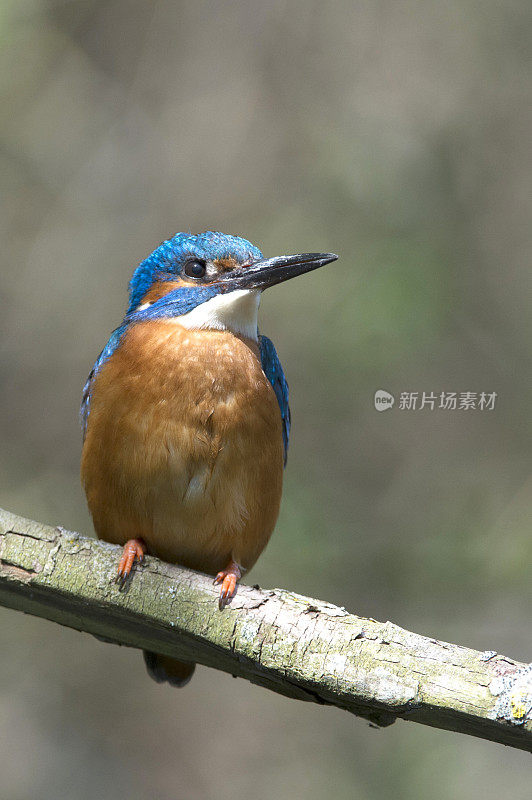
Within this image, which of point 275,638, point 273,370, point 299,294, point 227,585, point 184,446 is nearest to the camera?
point 275,638

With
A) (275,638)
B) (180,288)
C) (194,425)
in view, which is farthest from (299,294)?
(275,638)

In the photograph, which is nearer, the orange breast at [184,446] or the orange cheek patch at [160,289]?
the orange breast at [184,446]

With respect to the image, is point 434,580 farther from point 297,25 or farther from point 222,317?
point 297,25

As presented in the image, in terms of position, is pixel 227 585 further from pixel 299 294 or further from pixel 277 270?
pixel 299 294

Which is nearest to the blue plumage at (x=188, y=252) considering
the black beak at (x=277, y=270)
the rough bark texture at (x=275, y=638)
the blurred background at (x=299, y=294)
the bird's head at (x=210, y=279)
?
the bird's head at (x=210, y=279)

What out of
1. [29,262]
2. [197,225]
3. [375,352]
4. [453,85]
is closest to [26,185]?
[29,262]

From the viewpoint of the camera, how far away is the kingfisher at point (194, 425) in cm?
351

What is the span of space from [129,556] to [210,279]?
130 centimetres

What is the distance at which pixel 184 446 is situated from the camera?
3.47 metres

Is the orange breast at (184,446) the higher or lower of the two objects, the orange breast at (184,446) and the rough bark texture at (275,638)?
the higher

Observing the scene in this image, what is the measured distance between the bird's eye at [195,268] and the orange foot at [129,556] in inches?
47.2

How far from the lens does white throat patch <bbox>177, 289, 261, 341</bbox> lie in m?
3.80

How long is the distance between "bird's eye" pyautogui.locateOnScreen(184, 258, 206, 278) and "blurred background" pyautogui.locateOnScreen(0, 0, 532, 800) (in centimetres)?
264

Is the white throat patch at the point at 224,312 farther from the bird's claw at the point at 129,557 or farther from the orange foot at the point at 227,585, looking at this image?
the orange foot at the point at 227,585
